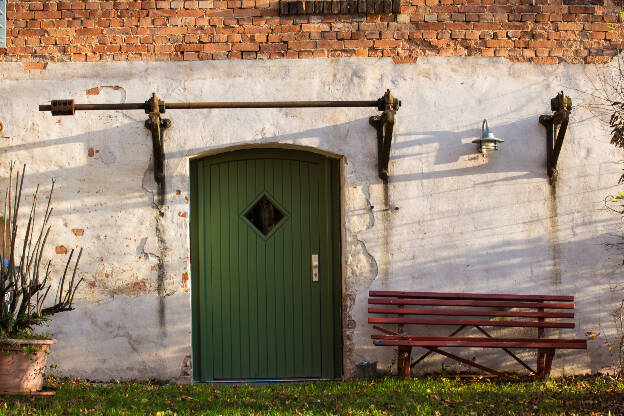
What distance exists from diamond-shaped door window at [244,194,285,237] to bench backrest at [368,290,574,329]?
110 cm

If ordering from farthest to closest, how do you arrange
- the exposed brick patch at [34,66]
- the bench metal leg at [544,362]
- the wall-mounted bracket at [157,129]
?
the exposed brick patch at [34,66] < the bench metal leg at [544,362] < the wall-mounted bracket at [157,129]

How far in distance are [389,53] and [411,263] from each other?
192 cm

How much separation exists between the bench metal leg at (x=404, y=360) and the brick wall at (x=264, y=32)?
260 cm

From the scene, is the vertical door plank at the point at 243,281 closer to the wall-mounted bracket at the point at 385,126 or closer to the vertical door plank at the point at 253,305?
the vertical door plank at the point at 253,305

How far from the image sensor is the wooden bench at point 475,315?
20.4 feet

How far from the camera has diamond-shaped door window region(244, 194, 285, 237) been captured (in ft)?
22.3

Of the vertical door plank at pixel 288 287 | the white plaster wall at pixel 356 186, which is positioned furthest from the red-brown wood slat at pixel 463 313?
the vertical door plank at pixel 288 287

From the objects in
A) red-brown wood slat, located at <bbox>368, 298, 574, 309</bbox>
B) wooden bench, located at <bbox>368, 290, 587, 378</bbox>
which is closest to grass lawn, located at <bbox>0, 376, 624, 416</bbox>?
wooden bench, located at <bbox>368, 290, 587, 378</bbox>

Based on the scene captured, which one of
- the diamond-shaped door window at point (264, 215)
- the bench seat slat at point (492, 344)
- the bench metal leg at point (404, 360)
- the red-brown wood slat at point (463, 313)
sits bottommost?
the bench metal leg at point (404, 360)

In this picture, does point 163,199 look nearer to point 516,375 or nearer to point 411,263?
point 411,263

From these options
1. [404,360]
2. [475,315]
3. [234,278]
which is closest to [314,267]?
[234,278]

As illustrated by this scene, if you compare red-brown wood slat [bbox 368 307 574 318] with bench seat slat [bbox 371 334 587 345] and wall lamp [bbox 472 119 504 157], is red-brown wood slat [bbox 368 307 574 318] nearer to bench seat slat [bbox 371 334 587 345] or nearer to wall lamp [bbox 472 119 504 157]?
bench seat slat [bbox 371 334 587 345]

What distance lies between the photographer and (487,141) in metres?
6.46

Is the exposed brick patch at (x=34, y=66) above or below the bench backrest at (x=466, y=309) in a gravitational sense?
above
